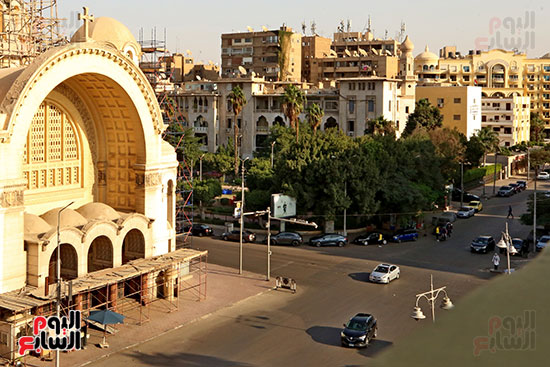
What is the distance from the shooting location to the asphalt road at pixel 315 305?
1198 inches

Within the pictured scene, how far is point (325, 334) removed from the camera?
109ft

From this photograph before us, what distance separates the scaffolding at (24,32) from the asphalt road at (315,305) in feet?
60.6

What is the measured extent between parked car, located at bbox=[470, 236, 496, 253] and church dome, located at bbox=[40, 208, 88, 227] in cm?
2976

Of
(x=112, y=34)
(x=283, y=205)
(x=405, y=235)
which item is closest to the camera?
(x=112, y=34)

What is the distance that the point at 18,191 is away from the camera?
1200 inches

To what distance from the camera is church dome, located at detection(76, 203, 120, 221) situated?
35.5m

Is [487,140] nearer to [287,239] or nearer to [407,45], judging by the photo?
[407,45]

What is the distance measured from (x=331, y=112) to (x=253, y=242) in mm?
39189

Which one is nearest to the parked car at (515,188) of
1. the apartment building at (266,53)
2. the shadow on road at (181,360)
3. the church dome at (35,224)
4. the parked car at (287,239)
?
the parked car at (287,239)

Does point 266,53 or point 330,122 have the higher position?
point 266,53

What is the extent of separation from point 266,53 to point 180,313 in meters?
86.0

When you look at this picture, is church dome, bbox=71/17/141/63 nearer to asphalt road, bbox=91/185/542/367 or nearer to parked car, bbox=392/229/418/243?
asphalt road, bbox=91/185/542/367

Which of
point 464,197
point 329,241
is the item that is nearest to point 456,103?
point 464,197

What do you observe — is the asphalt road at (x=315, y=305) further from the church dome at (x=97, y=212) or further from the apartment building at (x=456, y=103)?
the apartment building at (x=456, y=103)
